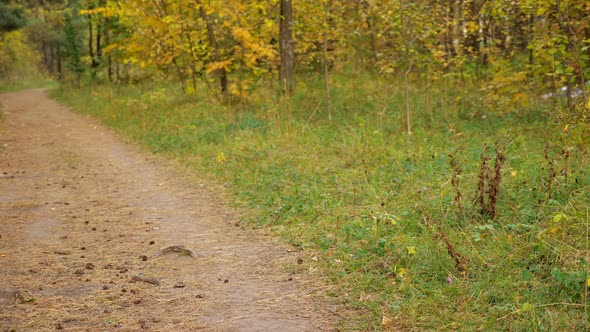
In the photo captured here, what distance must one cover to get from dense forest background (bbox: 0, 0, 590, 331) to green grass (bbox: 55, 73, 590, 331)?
0.9 inches

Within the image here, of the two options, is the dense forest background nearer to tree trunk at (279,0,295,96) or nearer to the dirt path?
tree trunk at (279,0,295,96)

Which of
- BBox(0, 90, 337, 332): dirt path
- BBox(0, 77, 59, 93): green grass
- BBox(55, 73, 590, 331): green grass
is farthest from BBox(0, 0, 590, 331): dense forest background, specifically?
BBox(0, 77, 59, 93): green grass

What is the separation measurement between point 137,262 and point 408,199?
3.11 meters

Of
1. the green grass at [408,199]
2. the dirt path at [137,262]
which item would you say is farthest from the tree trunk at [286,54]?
the dirt path at [137,262]

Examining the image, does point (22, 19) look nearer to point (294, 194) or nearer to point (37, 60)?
point (294, 194)

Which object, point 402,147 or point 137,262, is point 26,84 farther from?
point 137,262

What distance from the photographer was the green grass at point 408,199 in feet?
13.0

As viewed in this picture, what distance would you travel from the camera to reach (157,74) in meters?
18.7

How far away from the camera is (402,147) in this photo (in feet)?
30.2

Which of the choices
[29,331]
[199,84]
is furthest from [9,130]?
[29,331]

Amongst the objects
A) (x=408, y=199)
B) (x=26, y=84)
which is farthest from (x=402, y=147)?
(x=26, y=84)

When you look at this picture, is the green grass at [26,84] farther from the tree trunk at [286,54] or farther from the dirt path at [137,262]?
the dirt path at [137,262]

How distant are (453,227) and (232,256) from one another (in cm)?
225

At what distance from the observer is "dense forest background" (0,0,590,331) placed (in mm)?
4223
